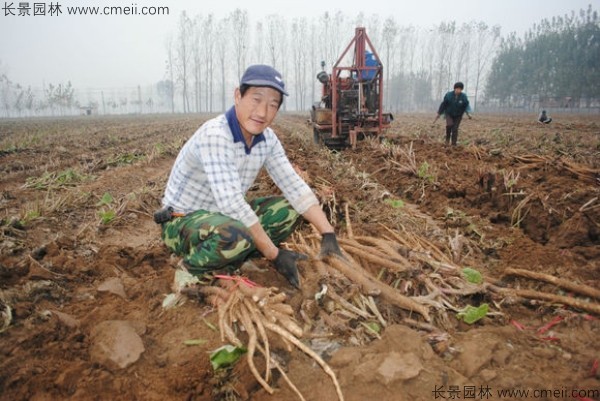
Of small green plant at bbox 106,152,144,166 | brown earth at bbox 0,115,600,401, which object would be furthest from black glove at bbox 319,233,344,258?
small green plant at bbox 106,152,144,166

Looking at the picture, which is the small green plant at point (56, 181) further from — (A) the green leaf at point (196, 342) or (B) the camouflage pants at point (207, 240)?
(A) the green leaf at point (196, 342)

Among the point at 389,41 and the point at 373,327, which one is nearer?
the point at 373,327

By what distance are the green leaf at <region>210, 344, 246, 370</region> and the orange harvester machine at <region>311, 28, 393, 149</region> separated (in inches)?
310

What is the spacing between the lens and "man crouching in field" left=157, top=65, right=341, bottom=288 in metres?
2.34

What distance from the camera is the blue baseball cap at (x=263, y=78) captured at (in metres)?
2.30

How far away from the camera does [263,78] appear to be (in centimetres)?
231

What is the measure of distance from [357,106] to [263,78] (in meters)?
8.27

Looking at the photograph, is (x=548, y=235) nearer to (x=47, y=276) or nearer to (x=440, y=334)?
(x=440, y=334)

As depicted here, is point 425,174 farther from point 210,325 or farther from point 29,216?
point 29,216

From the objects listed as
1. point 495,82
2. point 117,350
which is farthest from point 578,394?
point 495,82

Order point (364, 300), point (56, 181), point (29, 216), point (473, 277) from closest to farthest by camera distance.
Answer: point (364, 300)
point (473, 277)
point (29, 216)
point (56, 181)

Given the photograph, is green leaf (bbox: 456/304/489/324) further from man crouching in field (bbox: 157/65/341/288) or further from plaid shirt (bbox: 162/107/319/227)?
plaid shirt (bbox: 162/107/319/227)

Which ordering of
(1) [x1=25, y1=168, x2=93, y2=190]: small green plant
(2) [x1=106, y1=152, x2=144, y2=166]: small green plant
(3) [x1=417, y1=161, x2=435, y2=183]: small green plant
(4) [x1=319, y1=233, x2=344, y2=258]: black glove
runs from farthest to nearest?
(2) [x1=106, y1=152, x2=144, y2=166]: small green plant → (1) [x1=25, y1=168, x2=93, y2=190]: small green plant → (3) [x1=417, y1=161, x2=435, y2=183]: small green plant → (4) [x1=319, y1=233, x2=344, y2=258]: black glove

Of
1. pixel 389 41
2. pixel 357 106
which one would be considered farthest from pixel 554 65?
pixel 357 106
